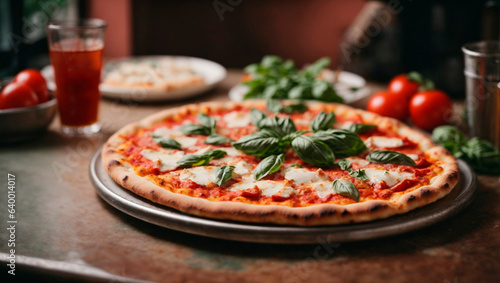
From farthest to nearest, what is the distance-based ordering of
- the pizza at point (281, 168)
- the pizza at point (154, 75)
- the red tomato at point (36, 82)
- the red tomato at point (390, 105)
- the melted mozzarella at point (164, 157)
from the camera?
the pizza at point (154, 75), the red tomato at point (390, 105), the red tomato at point (36, 82), the melted mozzarella at point (164, 157), the pizza at point (281, 168)

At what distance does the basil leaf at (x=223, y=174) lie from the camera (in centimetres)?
167

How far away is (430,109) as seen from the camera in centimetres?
254

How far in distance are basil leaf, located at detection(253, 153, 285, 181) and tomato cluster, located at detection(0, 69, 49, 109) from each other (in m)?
Result: 1.13

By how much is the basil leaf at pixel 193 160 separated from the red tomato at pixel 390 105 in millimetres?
1172

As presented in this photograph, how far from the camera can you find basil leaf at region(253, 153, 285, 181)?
1721 millimetres

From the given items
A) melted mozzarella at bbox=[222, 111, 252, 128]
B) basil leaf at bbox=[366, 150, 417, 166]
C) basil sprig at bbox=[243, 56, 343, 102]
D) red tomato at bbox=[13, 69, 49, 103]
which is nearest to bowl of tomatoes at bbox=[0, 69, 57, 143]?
red tomato at bbox=[13, 69, 49, 103]

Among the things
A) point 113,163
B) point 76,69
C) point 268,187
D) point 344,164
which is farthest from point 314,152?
point 76,69

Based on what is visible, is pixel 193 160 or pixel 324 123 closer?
pixel 193 160

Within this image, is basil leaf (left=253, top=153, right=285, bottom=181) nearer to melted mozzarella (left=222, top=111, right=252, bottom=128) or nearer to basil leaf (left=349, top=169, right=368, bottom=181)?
basil leaf (left=349, top=169, right=368, bottom=181)

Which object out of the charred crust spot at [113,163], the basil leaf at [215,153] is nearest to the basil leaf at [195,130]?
the basil leaf at [215,153]

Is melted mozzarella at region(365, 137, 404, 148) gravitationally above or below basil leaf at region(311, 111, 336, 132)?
below

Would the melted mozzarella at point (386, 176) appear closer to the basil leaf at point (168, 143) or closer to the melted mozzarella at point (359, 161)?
the melted mozzarella at point (359, 161)

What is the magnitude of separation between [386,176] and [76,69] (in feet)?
4.54

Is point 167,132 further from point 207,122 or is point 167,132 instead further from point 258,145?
point 258,145
